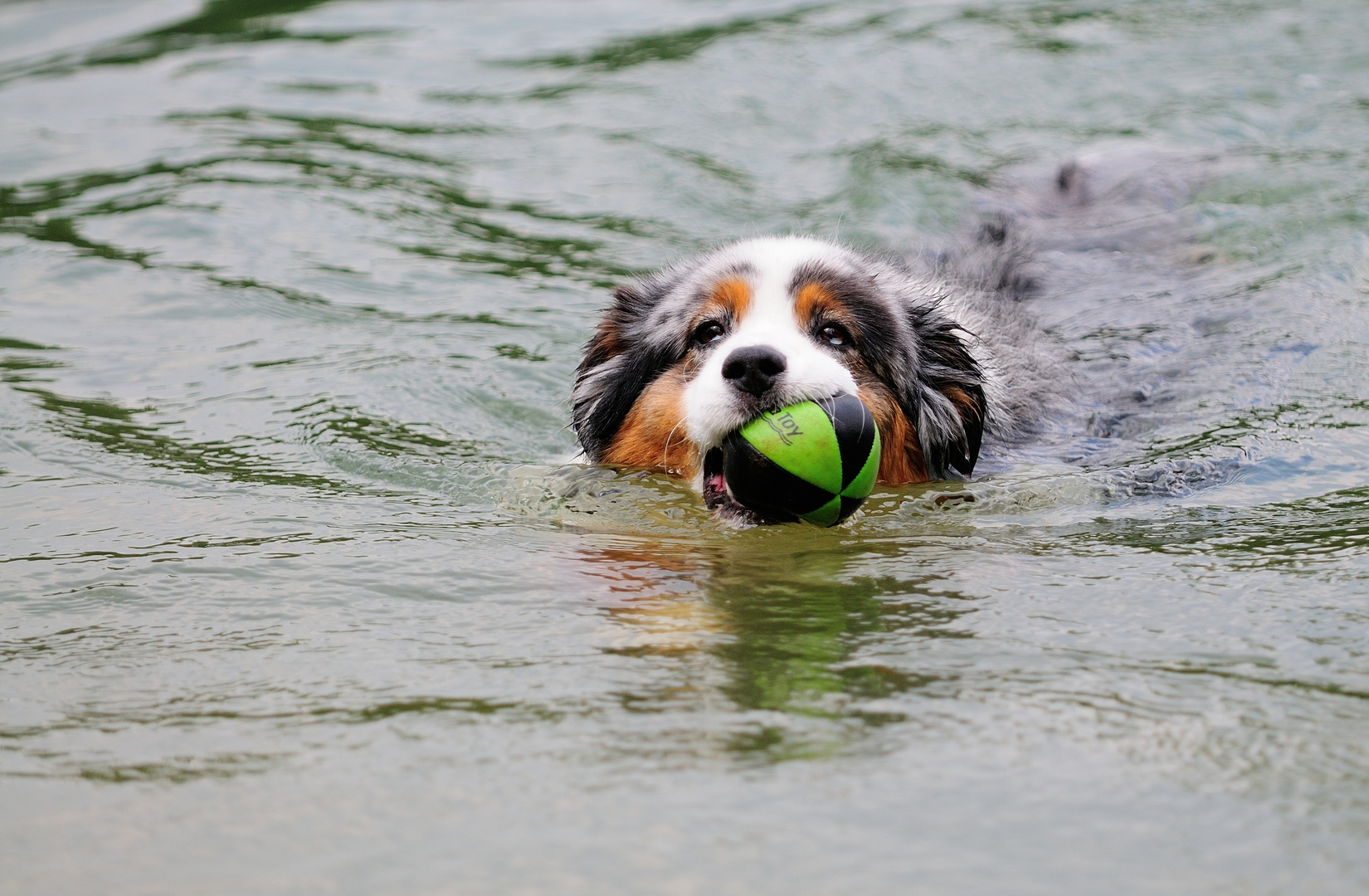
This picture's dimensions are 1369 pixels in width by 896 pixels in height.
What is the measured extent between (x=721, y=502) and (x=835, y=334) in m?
0.64

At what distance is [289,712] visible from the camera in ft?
9.12

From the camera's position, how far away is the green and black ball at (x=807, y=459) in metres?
3.82

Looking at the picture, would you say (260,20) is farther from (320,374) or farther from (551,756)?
(551,756)

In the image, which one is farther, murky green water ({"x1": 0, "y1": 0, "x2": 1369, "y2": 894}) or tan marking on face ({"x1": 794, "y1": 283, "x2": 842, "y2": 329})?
tan marking on face ({"x1": 794, "y1": 283, "x2": 842, "y2": 329})

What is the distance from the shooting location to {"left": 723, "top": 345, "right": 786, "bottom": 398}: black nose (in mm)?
3918

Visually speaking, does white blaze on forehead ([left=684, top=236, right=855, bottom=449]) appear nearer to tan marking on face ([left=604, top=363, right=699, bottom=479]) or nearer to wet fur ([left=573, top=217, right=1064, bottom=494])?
wet fur ([left=573, top=217, right=1064, bottom=494])

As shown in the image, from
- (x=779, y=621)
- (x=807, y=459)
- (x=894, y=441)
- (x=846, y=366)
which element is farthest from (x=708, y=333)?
(x=779, y=621)

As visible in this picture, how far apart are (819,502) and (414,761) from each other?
1.64 meters

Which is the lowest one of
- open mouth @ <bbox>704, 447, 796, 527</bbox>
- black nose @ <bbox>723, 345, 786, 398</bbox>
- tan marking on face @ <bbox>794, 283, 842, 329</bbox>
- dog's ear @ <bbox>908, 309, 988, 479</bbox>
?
open mouth @ <bbox>704, 447, 796, 527</bbox>

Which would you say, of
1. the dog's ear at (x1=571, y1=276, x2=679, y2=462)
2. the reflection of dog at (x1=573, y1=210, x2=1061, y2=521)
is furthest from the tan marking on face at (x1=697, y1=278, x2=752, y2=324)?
the dog's ear at (x1=571, y1=276, x2=679, y2=462)

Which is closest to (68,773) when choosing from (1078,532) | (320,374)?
(1078,532)

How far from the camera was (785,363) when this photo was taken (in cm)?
396

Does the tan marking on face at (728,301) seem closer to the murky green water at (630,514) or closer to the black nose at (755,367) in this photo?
the black nose at (755,367)

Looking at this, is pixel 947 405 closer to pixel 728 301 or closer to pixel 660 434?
pixel 728 301
